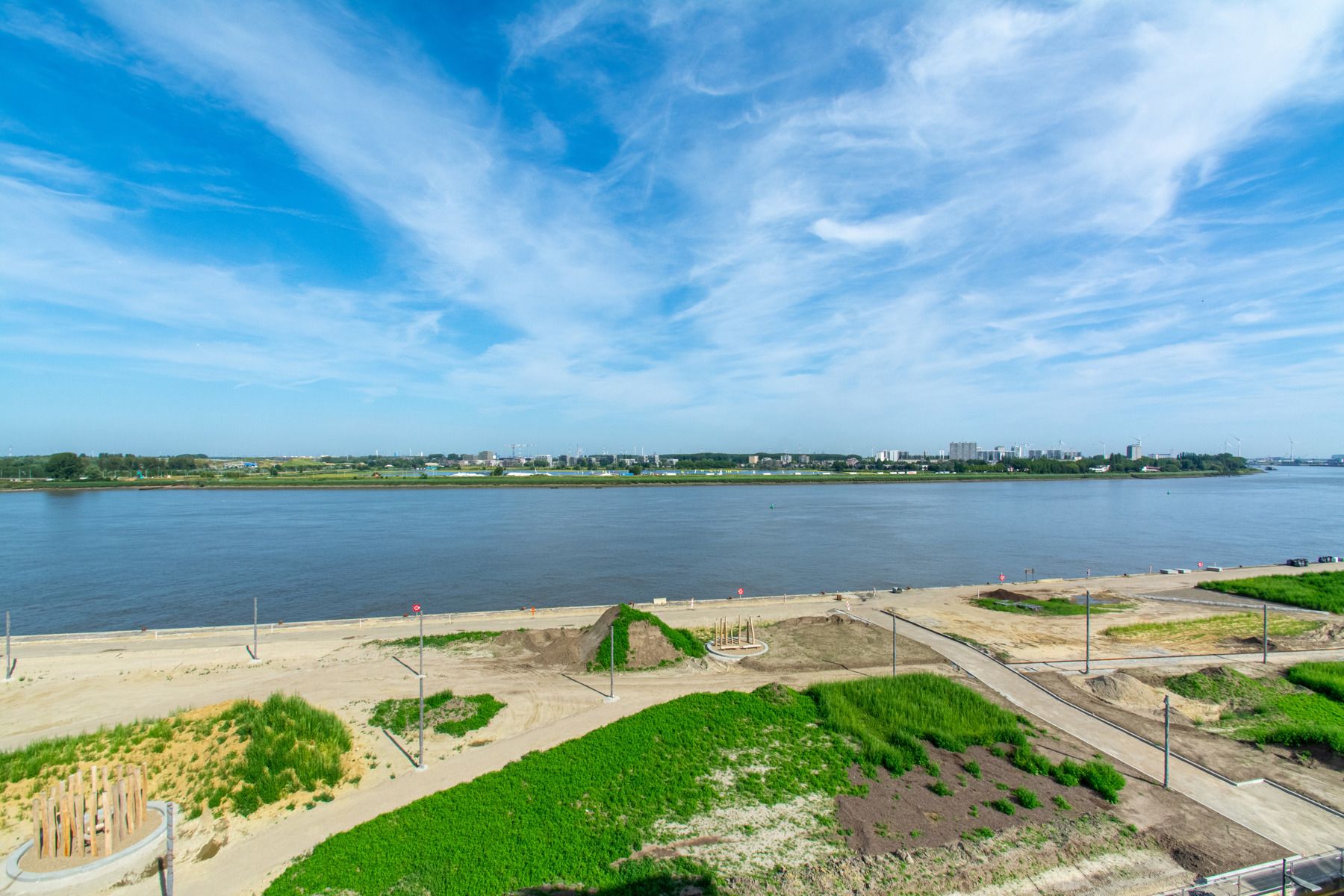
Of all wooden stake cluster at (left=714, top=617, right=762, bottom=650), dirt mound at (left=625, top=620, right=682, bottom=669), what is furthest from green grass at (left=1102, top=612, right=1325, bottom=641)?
A: dirt mound at (left=625, top=620, right=682, bottom=669)

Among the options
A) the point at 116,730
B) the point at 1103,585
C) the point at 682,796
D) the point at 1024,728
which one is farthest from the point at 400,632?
the point at 1103,585

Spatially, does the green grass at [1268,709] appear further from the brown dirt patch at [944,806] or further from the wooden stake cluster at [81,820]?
the wooden stake cluster at [81,820]

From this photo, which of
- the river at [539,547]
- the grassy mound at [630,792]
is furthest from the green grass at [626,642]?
the river at [539,547]

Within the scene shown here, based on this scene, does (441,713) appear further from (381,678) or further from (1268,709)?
(1268,709)

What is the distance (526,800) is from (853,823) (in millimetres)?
6533

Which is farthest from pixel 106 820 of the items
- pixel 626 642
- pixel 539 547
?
pixel 539 547

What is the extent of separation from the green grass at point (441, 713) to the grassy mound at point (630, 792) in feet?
10.5

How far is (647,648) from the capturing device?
21.4 m

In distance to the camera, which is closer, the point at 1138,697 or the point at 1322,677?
the point at 1138,697

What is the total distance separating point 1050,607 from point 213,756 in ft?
118

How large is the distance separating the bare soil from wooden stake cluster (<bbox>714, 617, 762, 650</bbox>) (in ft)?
32.2

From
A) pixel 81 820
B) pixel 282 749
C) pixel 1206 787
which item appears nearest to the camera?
pixel 81 820

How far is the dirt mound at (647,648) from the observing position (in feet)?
68.6

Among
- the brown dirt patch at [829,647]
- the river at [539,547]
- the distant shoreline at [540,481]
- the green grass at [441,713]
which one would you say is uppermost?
the distant shoreline at [540,481]
